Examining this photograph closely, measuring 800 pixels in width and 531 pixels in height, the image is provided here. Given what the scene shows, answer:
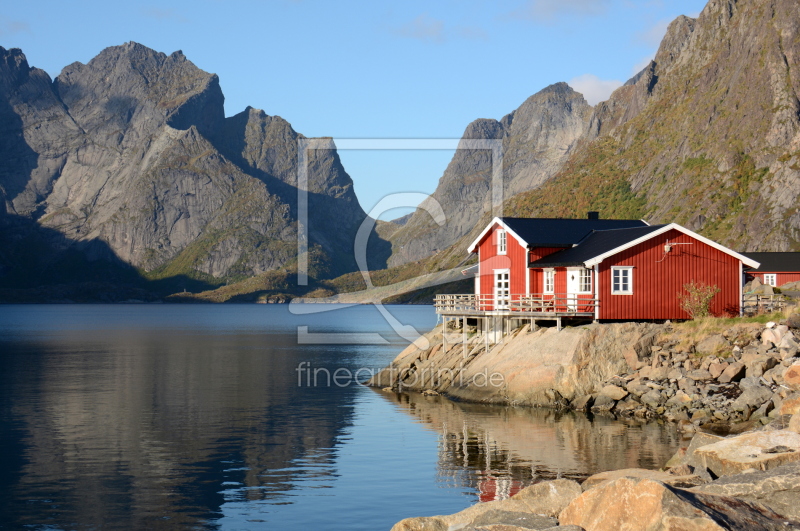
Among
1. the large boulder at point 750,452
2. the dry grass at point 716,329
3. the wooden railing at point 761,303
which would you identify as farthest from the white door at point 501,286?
the large boulder at point 750,452

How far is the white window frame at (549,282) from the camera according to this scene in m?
53.3

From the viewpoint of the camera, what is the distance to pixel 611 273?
49062mm

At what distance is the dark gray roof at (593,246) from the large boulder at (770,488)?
30.6 m

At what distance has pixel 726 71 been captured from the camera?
19062 centimetres

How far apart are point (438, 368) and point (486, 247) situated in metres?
9.98

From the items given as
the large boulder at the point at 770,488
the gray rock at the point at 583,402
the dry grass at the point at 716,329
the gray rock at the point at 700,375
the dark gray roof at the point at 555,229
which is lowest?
the gray rock at the point at 583,402

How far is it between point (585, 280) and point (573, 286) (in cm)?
112

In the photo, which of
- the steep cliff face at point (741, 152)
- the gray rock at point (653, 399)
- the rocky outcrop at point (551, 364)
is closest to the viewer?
the gray rock at point (653, 399)

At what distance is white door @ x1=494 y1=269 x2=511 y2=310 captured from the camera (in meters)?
56.2

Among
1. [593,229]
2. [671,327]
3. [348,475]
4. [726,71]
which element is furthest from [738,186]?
[348,475]

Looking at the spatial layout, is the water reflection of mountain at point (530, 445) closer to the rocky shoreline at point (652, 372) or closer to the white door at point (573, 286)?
the rocky shoreline at point (652, 372)

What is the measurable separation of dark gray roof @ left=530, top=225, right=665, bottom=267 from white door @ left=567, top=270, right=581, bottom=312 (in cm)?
87

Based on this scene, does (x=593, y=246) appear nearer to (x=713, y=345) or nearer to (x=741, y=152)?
(x=713, y=345)

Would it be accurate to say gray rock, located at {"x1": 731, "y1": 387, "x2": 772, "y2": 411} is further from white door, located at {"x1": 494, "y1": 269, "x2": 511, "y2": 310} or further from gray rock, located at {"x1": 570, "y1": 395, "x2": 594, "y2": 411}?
white door, located at {"x1": 494, "y1": 269, "x2": 511, "y2": 310}
